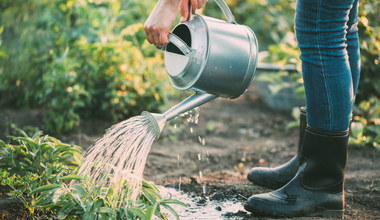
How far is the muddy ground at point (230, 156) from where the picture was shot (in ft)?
6.76

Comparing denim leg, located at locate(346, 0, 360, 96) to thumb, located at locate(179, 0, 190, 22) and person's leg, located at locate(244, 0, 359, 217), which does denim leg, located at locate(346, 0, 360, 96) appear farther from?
thumb, located at locate(179, 0, 190, 22)

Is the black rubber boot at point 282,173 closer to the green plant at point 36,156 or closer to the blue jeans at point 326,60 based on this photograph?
the blue jeans at point 326,60

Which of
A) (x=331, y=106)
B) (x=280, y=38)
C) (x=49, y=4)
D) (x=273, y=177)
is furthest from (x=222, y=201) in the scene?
(x=280, y=38)

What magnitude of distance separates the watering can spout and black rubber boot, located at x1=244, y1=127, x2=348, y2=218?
0.48 meters

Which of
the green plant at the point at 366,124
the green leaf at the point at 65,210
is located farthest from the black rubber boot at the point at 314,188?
the green plant at the point at 366,124

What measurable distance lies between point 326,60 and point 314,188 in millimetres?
549

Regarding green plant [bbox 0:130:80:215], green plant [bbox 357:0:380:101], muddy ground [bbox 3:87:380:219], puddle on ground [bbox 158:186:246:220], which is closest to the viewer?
green plant [bbox 0:130:80:215]

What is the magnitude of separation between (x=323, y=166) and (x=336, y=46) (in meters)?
0.50

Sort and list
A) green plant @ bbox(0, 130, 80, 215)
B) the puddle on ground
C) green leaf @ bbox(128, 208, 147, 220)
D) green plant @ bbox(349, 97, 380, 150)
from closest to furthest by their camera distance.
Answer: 1. green leaf @ bbox(128, 208, 147, 220)
2. green plant @ bbox(0, 130, 80, 215)
3. the puddle on ground
4. green plant @ bbox(349, 97, 380, 150)

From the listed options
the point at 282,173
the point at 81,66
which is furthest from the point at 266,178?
the point at 81,66

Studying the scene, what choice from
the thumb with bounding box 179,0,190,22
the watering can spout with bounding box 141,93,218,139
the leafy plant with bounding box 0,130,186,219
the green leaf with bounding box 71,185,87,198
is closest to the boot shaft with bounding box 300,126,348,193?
the watering can spout with bounding box 141,93,218,139

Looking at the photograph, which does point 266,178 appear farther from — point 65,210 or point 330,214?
point 65,210

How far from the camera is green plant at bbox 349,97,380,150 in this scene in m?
2.82

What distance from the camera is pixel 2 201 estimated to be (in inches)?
66.9
